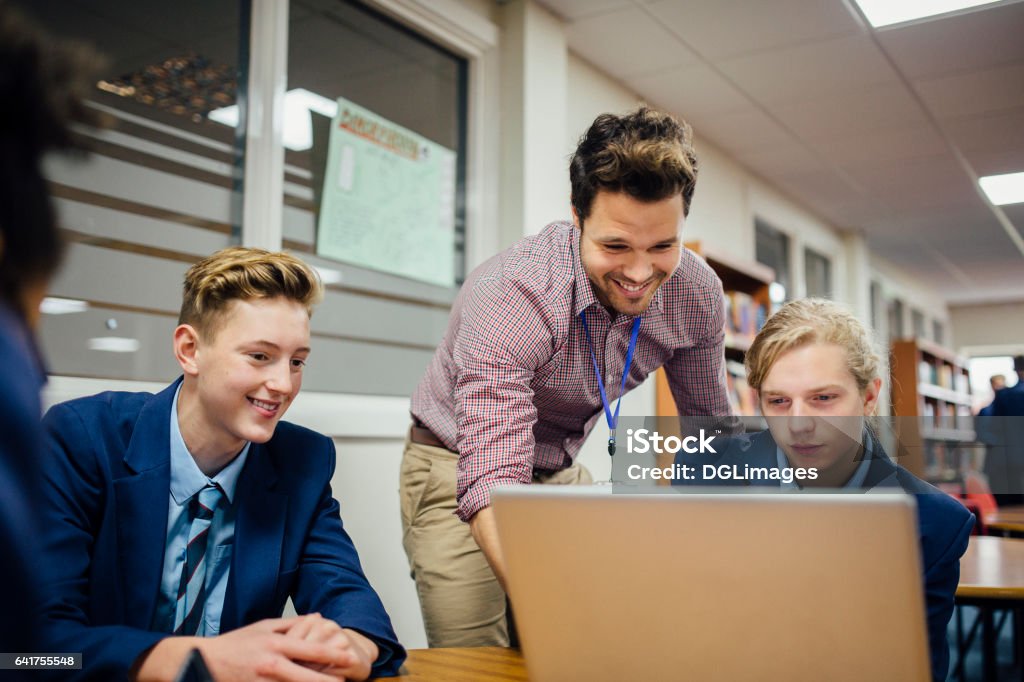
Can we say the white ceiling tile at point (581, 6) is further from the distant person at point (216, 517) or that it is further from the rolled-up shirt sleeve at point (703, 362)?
the distant person at point (216, 517)

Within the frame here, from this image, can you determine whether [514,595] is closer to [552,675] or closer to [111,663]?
[552,675]

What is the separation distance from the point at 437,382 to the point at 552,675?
101cm

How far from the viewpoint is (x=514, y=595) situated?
2.59 ft

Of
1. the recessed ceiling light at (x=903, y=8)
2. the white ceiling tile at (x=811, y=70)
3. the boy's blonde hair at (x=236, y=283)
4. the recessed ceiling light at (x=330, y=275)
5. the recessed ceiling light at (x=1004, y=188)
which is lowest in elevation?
the boy's blonde hair at (x=236, y=283)

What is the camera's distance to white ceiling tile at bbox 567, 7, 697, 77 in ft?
10.2

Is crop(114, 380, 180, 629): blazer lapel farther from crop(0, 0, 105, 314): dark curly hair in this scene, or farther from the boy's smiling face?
crop(0, 0, 105, 314): dark curly hair

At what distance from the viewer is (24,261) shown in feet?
1.67

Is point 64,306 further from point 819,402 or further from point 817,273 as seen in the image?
point 817,273

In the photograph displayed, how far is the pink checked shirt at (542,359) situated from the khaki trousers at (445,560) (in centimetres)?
8

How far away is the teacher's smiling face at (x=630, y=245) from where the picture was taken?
1400 millimetres

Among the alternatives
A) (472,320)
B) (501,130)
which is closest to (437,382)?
(472,320)

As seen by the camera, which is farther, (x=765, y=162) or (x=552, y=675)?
(x=765, y=162)

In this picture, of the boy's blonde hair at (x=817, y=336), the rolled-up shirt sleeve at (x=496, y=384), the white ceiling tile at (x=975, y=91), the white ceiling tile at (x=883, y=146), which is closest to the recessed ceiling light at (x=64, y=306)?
the rolled-up shirt sleeve at (x=496, y=384)

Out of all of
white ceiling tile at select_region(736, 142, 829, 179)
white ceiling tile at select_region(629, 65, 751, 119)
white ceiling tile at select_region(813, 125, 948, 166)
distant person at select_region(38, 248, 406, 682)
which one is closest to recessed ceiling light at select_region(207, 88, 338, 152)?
distant person at select_region(38, 248, 406, 682)
